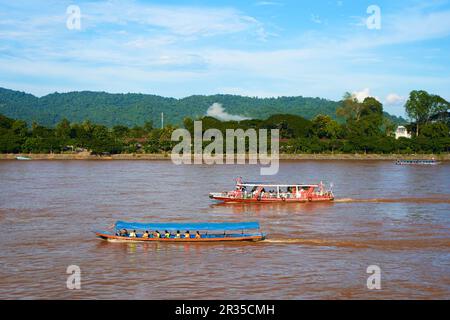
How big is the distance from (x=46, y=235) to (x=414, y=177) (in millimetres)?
46406

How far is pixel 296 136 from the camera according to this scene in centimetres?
11375

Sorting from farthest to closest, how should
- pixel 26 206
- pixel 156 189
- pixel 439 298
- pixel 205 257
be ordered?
pixel 156 189, pixel 26 206, pixel 205 257, pixel 439 298

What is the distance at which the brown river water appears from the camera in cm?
2014

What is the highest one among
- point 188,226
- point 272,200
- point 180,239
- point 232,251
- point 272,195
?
point 272,195

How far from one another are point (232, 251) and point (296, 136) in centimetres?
9007

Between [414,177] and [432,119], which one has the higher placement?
[432,119]

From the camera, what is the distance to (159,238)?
26141 mm

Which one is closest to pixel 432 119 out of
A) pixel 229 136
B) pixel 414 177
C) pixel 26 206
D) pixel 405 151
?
pixel 405 151

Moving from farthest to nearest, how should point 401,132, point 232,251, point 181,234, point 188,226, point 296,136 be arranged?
point 401,132
point 296,136
point 181,234
point 188,226
point 232,251

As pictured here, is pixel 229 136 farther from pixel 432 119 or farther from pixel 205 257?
pixel 205 257

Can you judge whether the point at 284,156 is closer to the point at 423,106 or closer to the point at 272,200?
the point at 423,106

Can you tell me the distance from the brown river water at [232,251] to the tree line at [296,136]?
63.0m

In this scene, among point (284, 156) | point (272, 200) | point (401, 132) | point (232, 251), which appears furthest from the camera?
point (401, 132)

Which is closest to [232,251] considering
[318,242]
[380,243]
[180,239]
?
[180,239]
